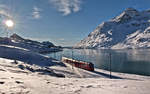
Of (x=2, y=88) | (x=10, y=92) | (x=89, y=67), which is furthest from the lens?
(x=89, y=67)

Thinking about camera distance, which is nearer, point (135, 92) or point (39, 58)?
point (135, 92)

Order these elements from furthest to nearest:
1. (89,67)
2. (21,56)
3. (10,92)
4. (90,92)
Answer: (89,67), (21,56), (90,92), (10,92)

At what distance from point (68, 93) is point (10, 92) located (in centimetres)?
357

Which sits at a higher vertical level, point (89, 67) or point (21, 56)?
point (21, 56)

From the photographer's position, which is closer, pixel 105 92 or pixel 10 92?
pixel 10 92

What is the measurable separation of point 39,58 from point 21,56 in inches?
233

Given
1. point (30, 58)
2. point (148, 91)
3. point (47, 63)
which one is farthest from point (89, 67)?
point (148, 91)

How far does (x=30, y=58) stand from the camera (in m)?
44.7

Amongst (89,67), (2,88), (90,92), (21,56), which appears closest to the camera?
(2,88)

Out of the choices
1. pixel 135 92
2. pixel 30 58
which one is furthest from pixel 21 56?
pixel 135 92

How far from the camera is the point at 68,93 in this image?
8.76 m

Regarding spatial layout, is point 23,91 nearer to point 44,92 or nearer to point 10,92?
point 10,92

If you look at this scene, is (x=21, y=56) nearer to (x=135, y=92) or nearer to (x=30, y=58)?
(x=30, y=58)

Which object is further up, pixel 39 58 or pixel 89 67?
pixel 39 58
